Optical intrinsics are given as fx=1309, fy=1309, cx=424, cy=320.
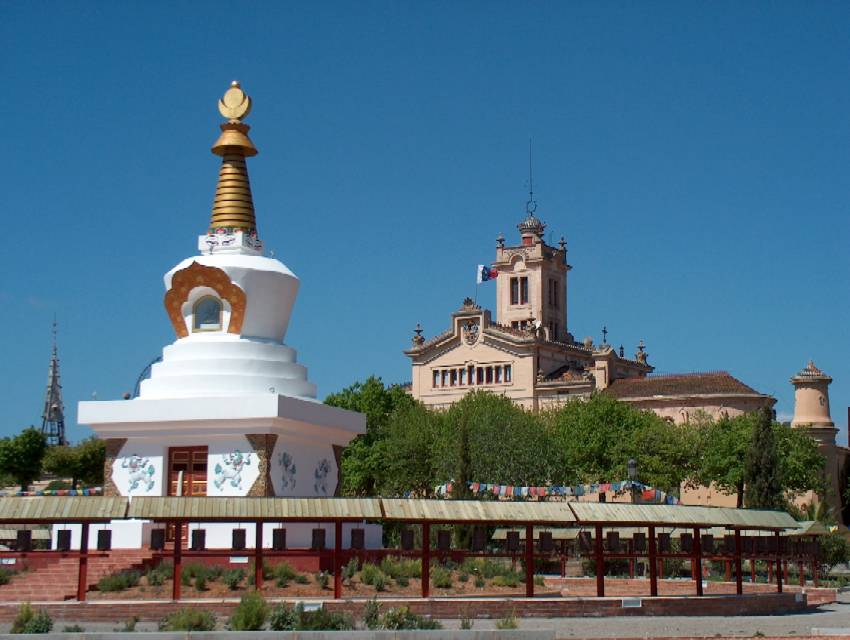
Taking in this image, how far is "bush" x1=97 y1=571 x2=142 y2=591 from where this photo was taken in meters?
31.0

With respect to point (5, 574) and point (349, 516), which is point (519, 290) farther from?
point (349, 516)

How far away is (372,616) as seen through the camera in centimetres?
2616

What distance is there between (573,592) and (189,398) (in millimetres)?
12832

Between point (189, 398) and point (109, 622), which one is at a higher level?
point (189, 398)

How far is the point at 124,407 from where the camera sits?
3906 centimetres

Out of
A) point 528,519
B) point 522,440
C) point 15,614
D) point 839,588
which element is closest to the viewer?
point 15,614

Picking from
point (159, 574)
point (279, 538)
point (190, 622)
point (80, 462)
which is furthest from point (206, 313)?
point (80, 462)

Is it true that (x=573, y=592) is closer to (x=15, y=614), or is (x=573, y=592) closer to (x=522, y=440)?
(x=15, y=614)

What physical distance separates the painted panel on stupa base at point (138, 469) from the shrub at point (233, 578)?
7.04 meters

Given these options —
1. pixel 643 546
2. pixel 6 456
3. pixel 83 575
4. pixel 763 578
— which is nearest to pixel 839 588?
pixel 763 578

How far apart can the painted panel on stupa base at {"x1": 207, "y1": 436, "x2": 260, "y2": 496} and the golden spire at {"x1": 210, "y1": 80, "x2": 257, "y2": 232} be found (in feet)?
25.8

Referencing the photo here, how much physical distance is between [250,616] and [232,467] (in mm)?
13915

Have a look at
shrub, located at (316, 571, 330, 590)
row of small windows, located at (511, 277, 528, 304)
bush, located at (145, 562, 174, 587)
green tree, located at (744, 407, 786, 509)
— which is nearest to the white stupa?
bush, located at (145, 562, 174, 587)

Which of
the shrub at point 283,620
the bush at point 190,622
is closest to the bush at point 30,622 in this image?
A: the bush at point 190,622
